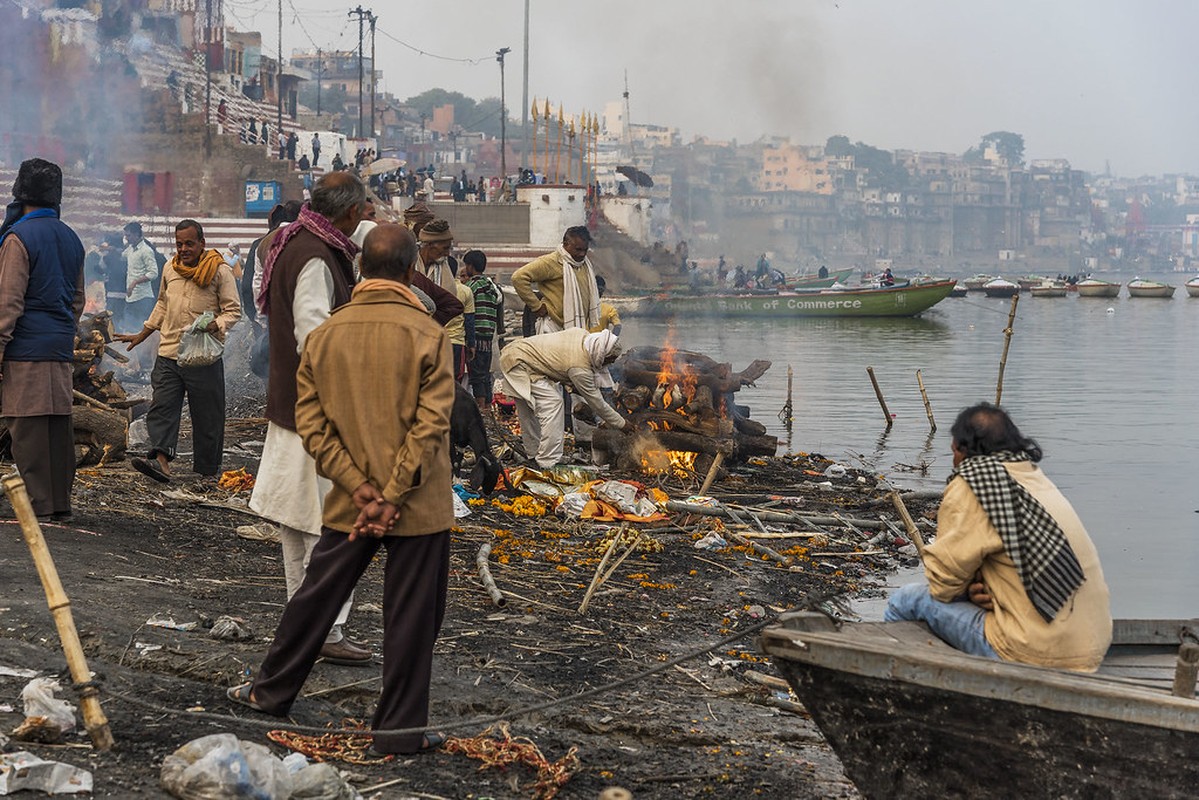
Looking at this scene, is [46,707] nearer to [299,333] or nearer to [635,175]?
[299,333]

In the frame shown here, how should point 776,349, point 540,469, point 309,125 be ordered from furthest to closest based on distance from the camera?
1. point 309,125
2. point 776,349
3. point 540,469

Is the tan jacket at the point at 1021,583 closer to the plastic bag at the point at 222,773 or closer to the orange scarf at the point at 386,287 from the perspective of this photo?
the orange scarf at the point at 386,287

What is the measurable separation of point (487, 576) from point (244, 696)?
2.58m

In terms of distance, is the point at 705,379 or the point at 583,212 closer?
the point at 705,379

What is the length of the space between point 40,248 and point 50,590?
3.38 m

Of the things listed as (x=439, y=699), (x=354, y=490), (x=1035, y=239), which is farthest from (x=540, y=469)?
(x=1035, y=239)

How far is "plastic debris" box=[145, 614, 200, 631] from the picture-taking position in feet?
19.5

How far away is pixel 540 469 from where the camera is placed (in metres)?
11.1

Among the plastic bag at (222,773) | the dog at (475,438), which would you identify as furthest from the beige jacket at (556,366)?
the plastic bag at (222,773)

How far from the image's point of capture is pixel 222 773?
4023 mm

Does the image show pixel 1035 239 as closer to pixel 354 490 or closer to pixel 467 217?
pixel 467 217

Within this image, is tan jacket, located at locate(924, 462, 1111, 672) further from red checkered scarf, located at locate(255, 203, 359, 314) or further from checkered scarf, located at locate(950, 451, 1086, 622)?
red checkered scarf, located at locate(255, 203, 359, 314)

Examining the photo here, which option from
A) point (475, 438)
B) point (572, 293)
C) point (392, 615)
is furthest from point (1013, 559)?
point (572, 293)

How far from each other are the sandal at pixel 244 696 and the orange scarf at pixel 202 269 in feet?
15.5
